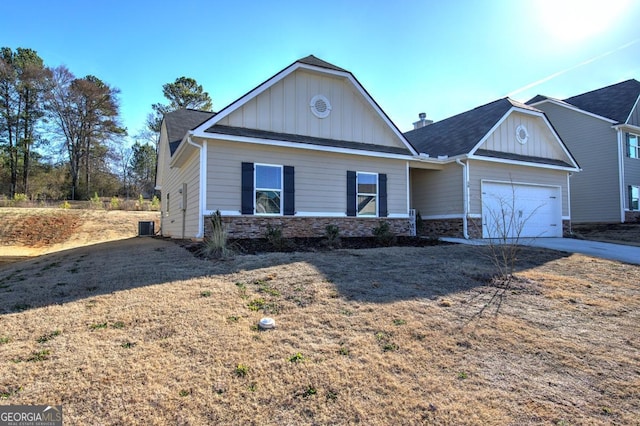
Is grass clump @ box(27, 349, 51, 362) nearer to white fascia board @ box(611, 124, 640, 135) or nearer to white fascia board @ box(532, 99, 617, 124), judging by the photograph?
white fascia board @ box(611, 124, 640, 135)

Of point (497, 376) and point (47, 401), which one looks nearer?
point (47, 401)

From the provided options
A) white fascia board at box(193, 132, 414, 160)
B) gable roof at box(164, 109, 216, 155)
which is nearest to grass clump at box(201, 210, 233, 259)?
white fascia board at box(193, 132, 414, 160)

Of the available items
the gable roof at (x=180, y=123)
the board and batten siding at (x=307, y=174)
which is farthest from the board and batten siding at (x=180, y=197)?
the gable roof at (x=180, y=123)

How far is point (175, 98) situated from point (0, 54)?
1347 cm

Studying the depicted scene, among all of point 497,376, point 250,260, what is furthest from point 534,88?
point 497,376

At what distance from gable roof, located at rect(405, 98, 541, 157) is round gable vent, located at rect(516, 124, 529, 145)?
73cm

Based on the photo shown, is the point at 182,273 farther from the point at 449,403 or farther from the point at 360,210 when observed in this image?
the point at 360,210

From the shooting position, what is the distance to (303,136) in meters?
10.7

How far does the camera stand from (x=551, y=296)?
215 inches

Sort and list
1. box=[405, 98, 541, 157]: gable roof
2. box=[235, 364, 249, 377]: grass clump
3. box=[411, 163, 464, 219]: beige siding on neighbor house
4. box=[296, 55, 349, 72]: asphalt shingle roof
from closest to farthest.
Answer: box=[235, 364, 249, 377]: grass clump, box=[296, 55, 349, 72]: asphalt shingle roof, box=[411, 163, 464, 219]: beige siding on neighbor house, box=[405, 98, 541, 157]: gable roof

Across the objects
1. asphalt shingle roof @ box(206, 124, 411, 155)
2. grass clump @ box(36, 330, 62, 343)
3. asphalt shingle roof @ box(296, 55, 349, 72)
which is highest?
asphalt shingle roof @ box(296, 55, 349, 72)

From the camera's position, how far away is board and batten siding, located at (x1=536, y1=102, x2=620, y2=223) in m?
17.5

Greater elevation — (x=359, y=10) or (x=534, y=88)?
(x=534, y=88)

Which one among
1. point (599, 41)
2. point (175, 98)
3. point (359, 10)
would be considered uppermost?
point (175, 98)
